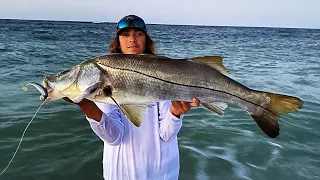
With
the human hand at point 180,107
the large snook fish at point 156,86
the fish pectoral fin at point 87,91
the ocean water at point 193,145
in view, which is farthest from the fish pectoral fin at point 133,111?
the ocean water at point 193,145

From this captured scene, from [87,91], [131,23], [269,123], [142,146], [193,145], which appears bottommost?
[193,145]

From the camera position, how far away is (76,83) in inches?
100

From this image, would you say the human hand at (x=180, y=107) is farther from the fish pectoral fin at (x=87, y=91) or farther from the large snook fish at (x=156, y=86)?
the fish pectoral fin at (x=87, y=91)

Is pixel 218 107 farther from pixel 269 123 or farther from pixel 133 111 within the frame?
pixel 133 111

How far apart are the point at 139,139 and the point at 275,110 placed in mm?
1185

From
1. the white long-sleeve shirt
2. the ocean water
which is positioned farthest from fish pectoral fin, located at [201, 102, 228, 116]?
the ocean water

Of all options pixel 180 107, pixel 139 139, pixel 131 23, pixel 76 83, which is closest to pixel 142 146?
pixel 139 139

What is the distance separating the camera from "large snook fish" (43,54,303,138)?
2.53 metres

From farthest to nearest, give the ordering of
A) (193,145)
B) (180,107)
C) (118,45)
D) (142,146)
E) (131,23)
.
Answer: (193,145)
(118,45)
(131,23)
(142,146)
(180,107)

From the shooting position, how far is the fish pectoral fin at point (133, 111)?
259cm

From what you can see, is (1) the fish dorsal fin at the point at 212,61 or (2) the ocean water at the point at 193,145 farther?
(2) the ocean water at the point at 193,145

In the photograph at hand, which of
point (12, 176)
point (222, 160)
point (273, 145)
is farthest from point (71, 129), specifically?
point (273, 145)

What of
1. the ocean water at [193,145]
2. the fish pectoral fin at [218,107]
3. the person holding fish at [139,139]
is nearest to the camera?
the fish pectoral fin at [218,107]

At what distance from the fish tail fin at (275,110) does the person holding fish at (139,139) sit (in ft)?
2.29
